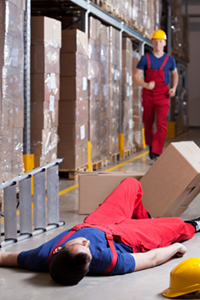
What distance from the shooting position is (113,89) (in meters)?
7.93

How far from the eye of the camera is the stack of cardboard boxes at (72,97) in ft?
19.9

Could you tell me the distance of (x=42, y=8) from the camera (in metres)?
7.48

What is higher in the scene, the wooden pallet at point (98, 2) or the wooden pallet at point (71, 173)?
the wooden pallet at point (98, 2)

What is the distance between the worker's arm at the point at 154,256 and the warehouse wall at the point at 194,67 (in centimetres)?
1687

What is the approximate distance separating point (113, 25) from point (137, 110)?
217cm

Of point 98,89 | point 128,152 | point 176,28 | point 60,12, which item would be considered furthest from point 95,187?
point 176,28

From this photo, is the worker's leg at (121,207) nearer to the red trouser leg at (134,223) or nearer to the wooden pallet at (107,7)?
the red trouser leg at (134,223)

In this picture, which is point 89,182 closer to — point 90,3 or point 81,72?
point 81,72

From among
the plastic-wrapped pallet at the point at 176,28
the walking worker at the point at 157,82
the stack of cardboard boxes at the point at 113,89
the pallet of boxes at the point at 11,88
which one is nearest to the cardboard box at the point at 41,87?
the pallet of boxes at the point at 11,88

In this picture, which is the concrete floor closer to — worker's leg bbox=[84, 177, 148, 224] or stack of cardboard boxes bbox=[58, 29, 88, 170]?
Answer: worker's leg bbox=[84, 177, 148, 224]

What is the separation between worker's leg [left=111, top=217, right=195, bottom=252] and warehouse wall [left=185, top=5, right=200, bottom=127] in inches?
649

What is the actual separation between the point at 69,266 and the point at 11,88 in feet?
8.14

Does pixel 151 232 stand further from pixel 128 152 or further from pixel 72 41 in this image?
pixel 128 152

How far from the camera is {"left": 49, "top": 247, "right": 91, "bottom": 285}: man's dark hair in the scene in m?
2.29
